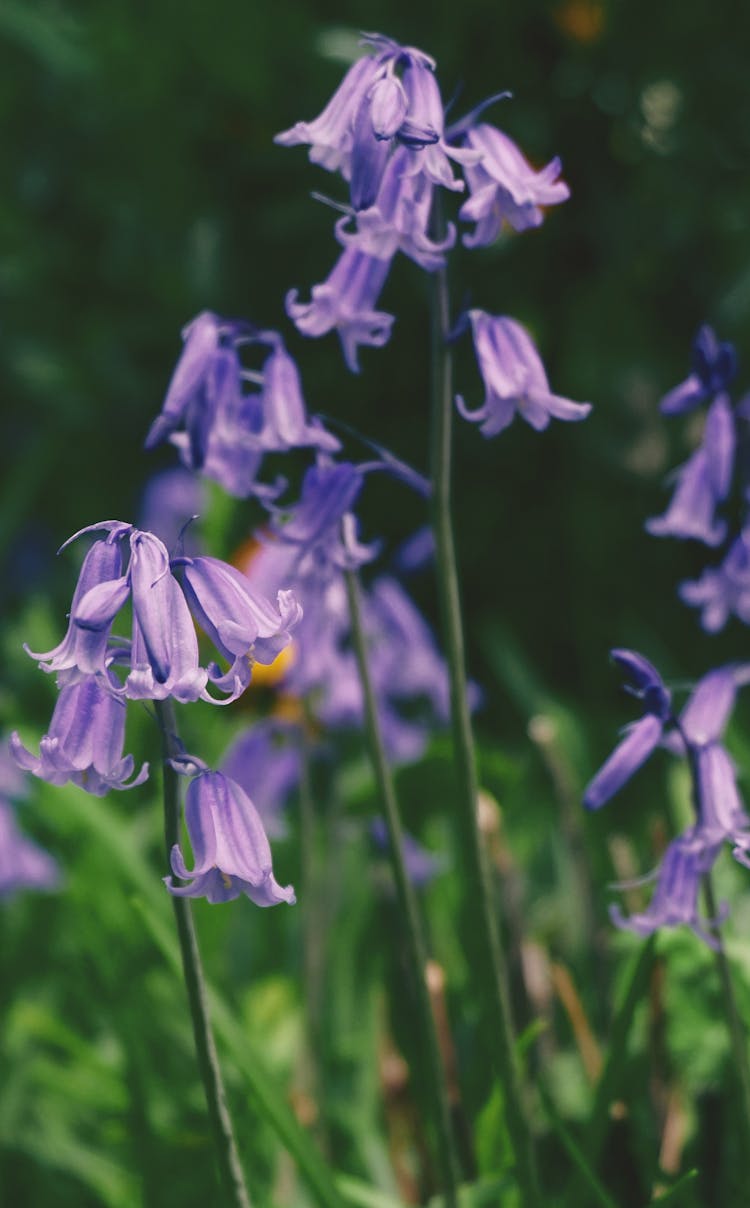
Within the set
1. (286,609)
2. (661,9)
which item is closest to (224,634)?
(286,609)

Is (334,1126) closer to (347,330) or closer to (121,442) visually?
(347,330)

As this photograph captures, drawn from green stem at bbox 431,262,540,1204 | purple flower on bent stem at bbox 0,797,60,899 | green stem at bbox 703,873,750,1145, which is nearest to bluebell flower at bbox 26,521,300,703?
green stem at bbox 431,262,540,1204

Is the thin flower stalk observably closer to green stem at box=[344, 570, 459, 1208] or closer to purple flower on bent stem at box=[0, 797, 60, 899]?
green stem at box=[344, 570, 459, 1208]

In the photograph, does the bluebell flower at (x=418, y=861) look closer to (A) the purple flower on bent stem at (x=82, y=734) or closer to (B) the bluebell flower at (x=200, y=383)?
(B) the bluebell flower at (x=200, y=383)

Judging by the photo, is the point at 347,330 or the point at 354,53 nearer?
the point at 347,330

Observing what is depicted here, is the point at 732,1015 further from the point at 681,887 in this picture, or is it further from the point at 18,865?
the point at 18,865

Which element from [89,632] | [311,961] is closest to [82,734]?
[89,632]
